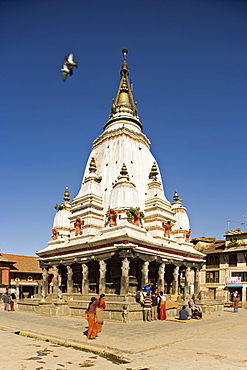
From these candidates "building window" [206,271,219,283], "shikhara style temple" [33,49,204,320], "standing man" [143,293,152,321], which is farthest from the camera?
"building window" [206,271,219,283]

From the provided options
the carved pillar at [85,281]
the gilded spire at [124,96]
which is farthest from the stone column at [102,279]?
the gilded spire at [124,96]

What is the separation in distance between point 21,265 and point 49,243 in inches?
460

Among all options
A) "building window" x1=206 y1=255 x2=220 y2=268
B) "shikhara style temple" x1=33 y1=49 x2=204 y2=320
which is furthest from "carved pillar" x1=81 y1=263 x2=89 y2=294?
"building window" x1=206 y1=255 x2=220 y2=268

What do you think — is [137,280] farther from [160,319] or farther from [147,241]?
[160,319]

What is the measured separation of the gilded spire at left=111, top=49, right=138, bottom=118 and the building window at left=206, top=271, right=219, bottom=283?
24.7m

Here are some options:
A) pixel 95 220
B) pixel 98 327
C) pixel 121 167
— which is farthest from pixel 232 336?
pixel 121 167

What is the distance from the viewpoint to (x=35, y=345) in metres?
11.0

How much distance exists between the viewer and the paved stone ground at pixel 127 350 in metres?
8.54

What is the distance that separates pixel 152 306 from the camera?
19.2 metres

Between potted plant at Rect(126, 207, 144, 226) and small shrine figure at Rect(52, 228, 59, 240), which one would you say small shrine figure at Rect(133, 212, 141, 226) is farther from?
small shrine figure at Rect(52, 228, 59, 240)

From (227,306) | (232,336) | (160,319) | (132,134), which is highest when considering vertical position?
(132,134)

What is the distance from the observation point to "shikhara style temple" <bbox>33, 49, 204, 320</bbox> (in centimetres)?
2612

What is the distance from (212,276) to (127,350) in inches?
1495

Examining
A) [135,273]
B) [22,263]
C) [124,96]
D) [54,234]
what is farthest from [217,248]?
[22,263]
